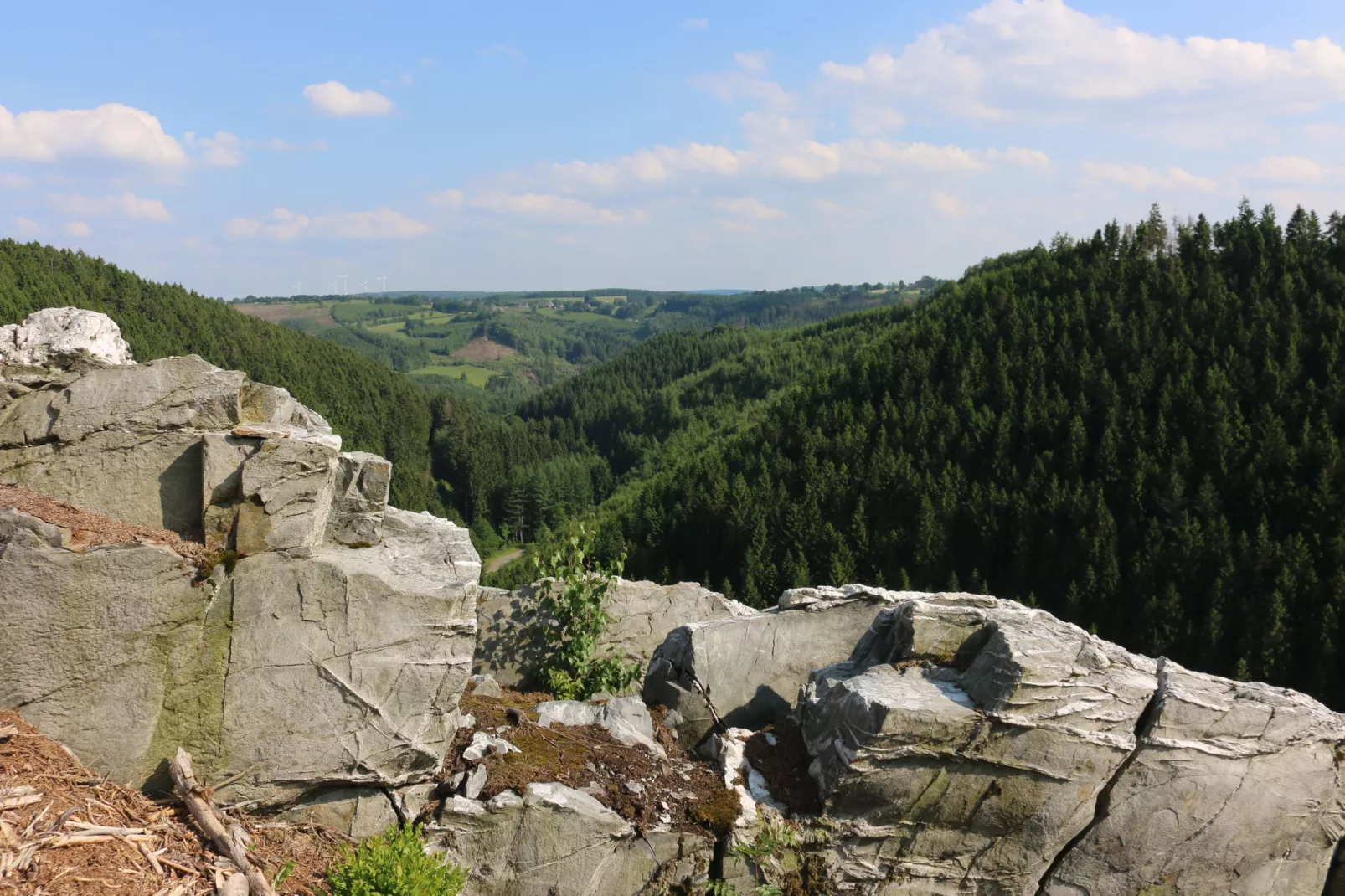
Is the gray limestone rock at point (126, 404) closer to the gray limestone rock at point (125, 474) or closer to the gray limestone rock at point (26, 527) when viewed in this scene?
the gray limestone rock at point (125, 474)

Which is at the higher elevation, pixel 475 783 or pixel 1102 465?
pixel 475 783

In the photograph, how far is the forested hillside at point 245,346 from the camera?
122 meters

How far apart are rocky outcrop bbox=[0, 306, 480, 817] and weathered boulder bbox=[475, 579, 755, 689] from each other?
4907 millimetres

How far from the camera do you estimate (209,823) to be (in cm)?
959

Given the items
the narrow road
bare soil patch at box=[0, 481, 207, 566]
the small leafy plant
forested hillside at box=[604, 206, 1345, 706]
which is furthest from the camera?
the narrow road

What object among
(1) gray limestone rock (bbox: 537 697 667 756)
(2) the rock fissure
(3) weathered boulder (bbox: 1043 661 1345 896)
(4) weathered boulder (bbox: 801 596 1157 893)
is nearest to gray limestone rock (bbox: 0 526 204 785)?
(1) gray limestone rock (bbox: 537 697 667 756)

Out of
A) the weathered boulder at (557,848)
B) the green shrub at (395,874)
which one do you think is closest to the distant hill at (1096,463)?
the weathered boulder at (557,848)

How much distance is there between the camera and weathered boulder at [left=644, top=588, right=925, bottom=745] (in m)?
14.9

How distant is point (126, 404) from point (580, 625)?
30.0ft

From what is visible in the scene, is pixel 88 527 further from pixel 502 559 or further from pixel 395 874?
pixel 502 559

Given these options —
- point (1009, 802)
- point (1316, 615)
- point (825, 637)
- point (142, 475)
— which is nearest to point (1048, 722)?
point (1009, 802)

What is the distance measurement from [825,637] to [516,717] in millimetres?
6397

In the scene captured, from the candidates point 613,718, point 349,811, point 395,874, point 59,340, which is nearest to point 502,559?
point 613,718

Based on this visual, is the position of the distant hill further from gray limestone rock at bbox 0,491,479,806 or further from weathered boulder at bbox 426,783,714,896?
gray limestone rock at bbox 0,491,479,806
